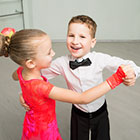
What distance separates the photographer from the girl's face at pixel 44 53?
1.00 m

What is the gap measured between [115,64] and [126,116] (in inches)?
44.2

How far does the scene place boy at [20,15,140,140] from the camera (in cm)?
119

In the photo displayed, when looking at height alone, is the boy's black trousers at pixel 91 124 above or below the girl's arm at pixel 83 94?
below

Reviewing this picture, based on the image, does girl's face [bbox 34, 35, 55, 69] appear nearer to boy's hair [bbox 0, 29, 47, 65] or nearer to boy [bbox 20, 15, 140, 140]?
boy's hair [bbox 0, 29, 47, 65]

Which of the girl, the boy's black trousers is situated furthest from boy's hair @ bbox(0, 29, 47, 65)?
the boy's black trousers

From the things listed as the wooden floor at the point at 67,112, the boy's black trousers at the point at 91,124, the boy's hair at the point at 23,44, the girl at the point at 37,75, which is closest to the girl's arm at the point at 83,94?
the girl at the point at 37,75

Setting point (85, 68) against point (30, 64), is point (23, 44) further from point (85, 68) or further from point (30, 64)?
point (85, 68)

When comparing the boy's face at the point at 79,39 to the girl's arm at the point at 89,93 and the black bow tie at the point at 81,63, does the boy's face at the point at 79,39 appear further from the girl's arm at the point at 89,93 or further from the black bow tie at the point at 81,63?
the girl's arm at the point at 89,93

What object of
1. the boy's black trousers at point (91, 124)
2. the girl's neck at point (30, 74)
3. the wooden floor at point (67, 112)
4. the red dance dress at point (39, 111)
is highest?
the girl's neck at point (30, 74)

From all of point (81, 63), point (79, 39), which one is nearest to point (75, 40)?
point (79, 39)

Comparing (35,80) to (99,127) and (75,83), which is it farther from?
(99,127)

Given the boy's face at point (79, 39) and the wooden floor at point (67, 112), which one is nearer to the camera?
the boy's face at point (79, 39)

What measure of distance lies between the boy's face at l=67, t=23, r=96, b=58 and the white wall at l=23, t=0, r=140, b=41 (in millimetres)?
3058

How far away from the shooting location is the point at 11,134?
6.40 feet
